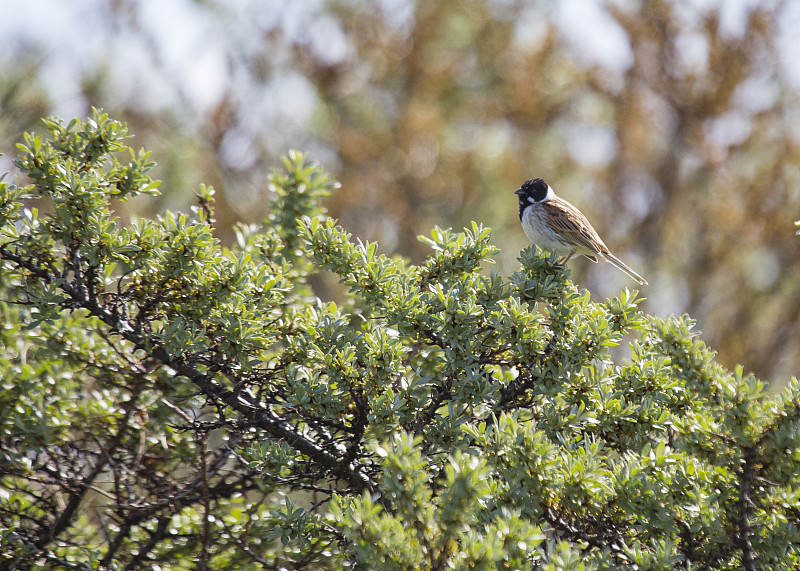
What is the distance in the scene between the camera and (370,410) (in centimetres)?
318

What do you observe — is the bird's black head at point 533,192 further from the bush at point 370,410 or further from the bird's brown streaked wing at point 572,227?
the bush at point 370,410

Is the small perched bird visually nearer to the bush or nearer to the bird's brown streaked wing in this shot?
the bird's brown streaked wing

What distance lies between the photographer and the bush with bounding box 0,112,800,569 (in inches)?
108

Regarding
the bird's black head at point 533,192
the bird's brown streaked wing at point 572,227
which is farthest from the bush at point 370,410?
the bird's black head at point 533,192

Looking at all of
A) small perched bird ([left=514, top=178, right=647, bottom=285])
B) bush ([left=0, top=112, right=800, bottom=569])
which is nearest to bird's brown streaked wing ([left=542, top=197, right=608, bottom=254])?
small perched bird ([left=514, top=178, right=647, bottom=285])

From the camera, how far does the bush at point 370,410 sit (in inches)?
108

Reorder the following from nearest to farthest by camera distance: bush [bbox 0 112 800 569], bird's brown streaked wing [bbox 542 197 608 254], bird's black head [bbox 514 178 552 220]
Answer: bush [bbox 0 112 800 569]
bird's brown streaked wing [bbox 542 197 608 254]
bird's black head [bbox 514 178 552 220]

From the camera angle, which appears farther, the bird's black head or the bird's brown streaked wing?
the bird's black head

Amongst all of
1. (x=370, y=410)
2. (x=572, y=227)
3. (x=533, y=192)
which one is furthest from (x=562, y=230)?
(x=370, y=410)

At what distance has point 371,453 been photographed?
10.7ft

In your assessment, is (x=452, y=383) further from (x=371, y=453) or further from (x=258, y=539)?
(x=258, y=539)

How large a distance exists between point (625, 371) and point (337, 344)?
128 centimetres

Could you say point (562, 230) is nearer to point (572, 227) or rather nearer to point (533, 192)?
point (572, 227)

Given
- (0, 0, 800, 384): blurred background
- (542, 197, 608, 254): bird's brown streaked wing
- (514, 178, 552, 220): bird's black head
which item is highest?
(0, 0, 800, 384): blurred background
